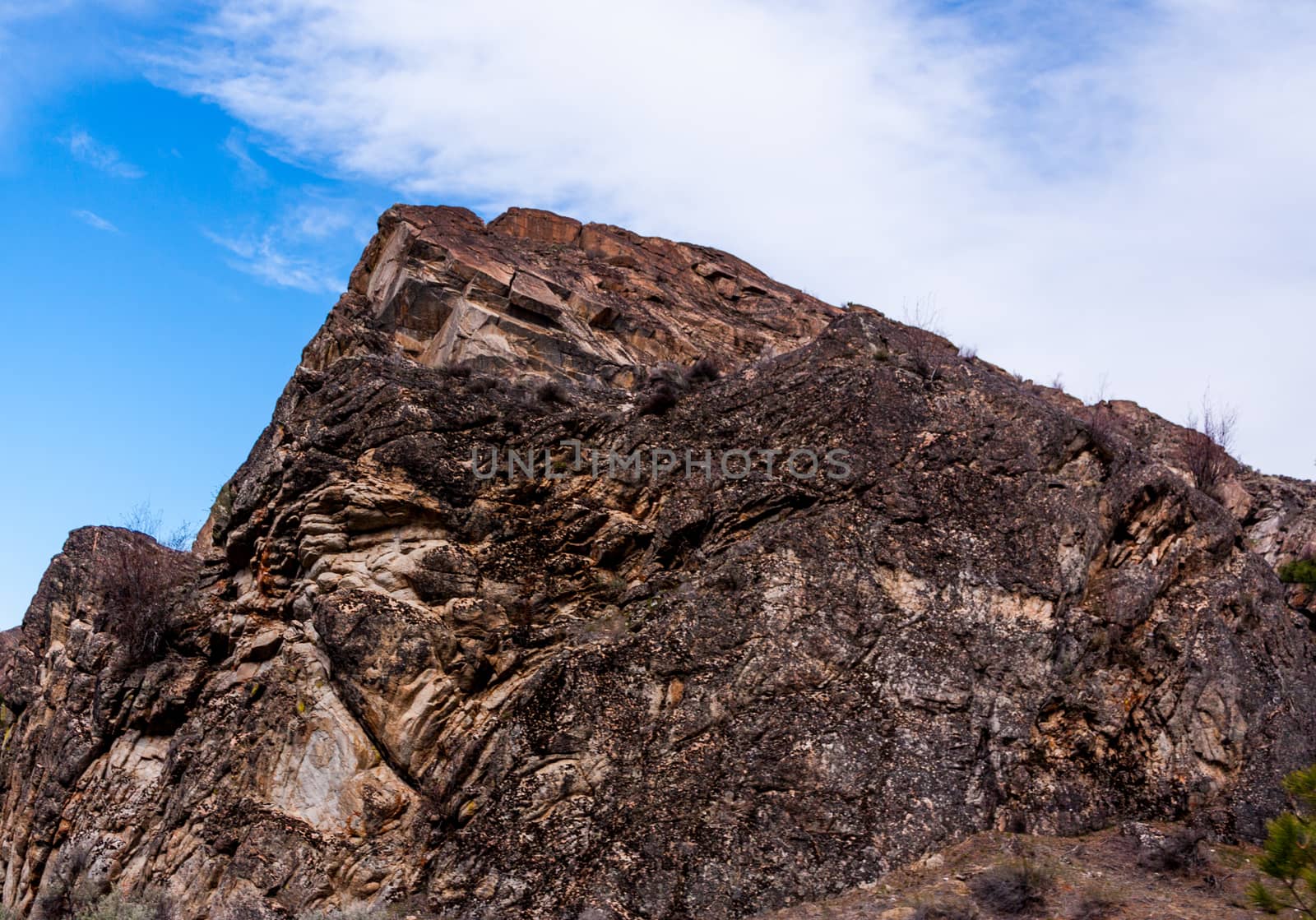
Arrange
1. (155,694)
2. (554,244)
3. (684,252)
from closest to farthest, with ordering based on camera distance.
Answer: (155,694) → (554,244) → (684,252)

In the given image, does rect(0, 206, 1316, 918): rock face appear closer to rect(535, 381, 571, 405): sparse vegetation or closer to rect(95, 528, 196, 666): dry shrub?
rect(535, 381, 571, 405): sparse vegetation

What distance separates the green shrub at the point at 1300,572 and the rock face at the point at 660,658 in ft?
13.7

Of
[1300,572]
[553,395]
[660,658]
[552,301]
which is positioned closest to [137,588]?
[553,395]

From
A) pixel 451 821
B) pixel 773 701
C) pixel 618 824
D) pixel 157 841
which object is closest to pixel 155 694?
pixel 157 841

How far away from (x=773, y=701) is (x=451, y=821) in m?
4.10

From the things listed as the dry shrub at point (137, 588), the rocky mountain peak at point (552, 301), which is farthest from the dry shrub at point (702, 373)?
the dry shrub at point (137, 588)

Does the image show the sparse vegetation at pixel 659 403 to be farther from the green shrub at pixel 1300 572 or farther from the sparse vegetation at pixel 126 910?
the green shrub at pixel 1300 572

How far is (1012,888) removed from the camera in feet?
37.6

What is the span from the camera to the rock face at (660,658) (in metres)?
12.8

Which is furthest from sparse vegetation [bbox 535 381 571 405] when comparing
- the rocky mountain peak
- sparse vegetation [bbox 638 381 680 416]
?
the rocky mountain peak

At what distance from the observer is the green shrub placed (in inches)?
746

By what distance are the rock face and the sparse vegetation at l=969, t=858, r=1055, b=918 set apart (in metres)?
0.73

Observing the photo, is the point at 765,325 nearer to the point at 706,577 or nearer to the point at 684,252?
the point at 684,252

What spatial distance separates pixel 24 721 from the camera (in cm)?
1867
